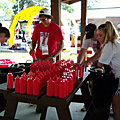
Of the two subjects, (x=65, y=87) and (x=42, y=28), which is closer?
(x=65, y=87)

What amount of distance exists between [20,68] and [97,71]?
1088 mm

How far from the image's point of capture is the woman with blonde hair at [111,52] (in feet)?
7.07

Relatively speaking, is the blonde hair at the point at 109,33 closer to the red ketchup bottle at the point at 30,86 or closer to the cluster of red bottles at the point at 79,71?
the cluster of red bottles at the point at 79,71

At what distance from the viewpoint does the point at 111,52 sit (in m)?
2.15

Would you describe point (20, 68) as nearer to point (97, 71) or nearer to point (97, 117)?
point (97, 71)

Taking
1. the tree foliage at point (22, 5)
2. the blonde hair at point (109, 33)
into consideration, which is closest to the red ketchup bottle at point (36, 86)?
the blonde hair at point (109, 33)

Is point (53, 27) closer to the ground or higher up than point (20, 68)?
higher up

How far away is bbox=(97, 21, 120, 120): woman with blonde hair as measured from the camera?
84.8 inches

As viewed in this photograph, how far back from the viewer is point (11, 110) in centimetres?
190

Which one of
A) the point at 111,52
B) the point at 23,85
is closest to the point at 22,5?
the point at 111,52

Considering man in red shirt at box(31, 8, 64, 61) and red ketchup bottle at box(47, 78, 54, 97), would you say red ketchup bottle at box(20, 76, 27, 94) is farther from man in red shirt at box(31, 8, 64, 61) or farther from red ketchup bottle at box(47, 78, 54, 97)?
man in red shirt at box(31, 8, 64, 61)

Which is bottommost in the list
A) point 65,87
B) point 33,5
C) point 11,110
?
point 11,110

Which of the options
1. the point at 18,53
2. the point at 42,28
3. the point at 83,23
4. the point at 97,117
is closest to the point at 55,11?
the point at 83,23

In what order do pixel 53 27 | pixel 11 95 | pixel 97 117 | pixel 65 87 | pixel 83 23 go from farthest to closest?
pixel 83 23
pixel 53 27
pixel 97 117
pixel 11 95
pixel 65 87
